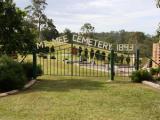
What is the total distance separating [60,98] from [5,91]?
2431 mm

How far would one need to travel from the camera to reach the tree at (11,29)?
564 inches

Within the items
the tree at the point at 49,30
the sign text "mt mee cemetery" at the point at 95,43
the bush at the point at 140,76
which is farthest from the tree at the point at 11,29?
the tree at the point at 49,30

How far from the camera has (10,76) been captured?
11.9 metres

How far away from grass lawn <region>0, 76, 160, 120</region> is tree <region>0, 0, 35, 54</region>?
8.65ft

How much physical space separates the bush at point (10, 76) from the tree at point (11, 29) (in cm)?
179

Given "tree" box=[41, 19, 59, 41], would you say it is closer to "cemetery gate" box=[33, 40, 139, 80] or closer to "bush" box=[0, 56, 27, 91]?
"cemetery gate" box=[33, 40, 139, 80]

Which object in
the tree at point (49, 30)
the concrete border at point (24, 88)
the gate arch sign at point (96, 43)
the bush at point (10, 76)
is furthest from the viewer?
the tree at point (49, 30)

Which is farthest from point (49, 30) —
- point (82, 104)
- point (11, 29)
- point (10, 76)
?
point (82, 104)

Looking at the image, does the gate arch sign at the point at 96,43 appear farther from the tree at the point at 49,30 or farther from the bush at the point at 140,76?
the bush at the point at 140,76

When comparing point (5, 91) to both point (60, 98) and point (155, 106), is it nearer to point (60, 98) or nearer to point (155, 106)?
point (60, 98)

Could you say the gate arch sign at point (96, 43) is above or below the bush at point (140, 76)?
above

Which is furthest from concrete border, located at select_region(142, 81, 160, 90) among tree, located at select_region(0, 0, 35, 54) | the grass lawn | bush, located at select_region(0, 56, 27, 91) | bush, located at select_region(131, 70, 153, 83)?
tree, located at select_region(0, 0, 35, 54)

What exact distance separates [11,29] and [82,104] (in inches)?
246

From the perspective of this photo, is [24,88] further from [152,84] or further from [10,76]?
[152,84]
